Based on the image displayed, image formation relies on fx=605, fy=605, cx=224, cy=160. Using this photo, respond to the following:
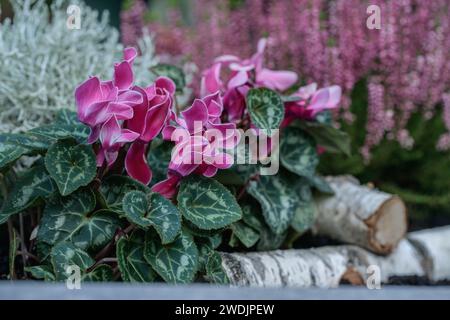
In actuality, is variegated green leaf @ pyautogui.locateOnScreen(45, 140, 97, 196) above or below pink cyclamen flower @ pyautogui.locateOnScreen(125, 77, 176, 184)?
below

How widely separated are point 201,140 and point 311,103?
405mm

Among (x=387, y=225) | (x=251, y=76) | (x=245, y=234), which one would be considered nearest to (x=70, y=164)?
(x=245, y=234)

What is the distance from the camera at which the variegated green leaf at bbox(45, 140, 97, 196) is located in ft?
3.16

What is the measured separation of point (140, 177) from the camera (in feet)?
3.57

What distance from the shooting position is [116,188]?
41.9 inches

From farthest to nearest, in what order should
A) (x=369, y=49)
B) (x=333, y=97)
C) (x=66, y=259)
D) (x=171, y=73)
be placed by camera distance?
(x=369, y=49), (x=171, y=73), (x=333, y=97), (x=66, y=259)

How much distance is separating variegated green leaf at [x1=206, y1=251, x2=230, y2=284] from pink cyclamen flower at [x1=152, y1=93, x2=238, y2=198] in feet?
0.47

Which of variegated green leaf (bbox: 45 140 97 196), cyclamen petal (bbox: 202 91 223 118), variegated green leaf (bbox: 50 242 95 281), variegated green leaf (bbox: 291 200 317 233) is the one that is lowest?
variegated green leaf (bbox: 291 200 317 233)

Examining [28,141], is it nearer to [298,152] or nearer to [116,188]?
[116,188]

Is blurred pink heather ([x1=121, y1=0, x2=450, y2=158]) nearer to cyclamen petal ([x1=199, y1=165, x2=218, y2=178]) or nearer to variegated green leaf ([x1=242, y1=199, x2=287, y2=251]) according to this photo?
variegated green leaf ([x1=242, y1=199, x2=287, y2=251])

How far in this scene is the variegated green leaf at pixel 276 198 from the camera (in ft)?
4.02

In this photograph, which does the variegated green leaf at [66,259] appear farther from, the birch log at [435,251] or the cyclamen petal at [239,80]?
the birch log at [435,251]

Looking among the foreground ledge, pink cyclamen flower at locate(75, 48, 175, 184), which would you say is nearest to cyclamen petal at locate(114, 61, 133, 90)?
pink cyclamen flower at locate(75, 48, 175, 184)
